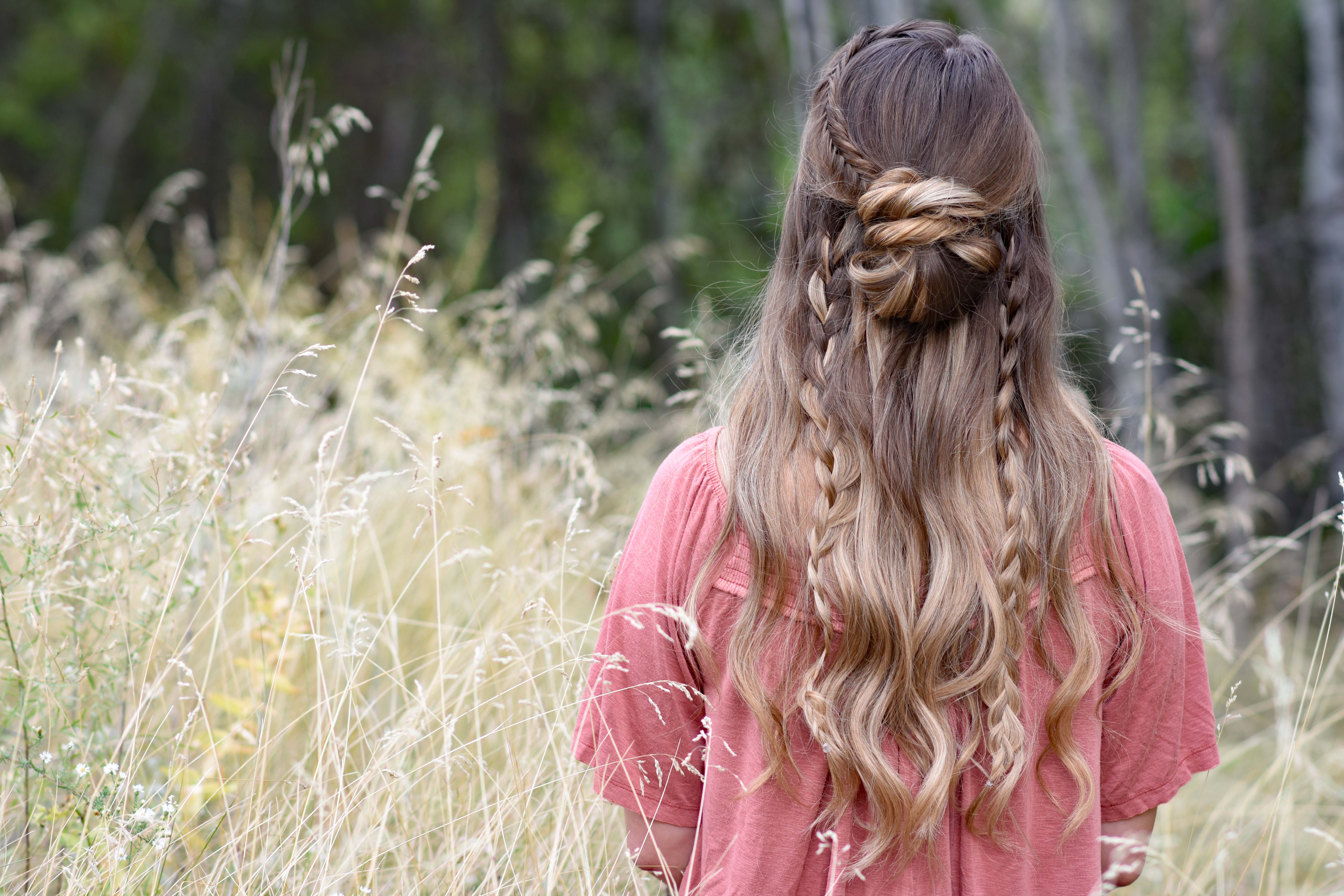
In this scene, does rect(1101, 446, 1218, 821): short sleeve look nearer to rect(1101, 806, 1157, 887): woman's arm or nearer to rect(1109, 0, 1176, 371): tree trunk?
rect(1101, 806, 1157, 887): woman's arm

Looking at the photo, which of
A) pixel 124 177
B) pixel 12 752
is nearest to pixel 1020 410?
pixel 12 752

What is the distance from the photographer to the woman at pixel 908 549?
44.2 inches

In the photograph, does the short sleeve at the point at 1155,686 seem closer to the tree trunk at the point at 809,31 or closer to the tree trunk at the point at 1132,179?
the tree trunk at the point at 809,31

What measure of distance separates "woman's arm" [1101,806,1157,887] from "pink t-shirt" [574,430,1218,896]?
0.07 metres

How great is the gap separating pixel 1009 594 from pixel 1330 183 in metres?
3.92

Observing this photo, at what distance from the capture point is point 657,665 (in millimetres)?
1239

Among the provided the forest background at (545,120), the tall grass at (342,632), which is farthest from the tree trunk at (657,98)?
the tall grass at (342,632)

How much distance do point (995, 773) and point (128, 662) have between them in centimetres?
116

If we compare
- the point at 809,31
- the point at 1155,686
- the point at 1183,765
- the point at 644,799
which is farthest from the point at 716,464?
the point at 809,31

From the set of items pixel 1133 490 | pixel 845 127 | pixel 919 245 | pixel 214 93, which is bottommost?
pixel 1133 490

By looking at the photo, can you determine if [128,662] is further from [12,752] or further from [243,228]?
[243,228]

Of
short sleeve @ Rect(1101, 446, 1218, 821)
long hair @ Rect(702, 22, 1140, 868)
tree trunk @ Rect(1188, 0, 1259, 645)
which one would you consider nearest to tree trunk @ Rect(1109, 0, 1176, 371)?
tree trunk @ Rect(1188, 0, 1259, 645)

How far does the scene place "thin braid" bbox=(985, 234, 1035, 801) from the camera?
1121 mm

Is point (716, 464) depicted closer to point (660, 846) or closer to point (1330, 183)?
point (660, 846)
